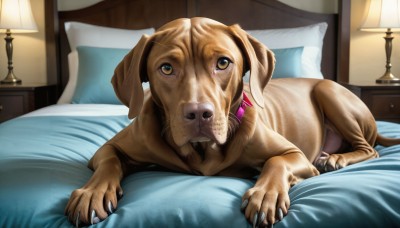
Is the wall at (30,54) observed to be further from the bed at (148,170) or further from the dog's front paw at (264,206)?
the dog's front paw at (264,206)

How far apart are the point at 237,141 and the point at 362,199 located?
47 cm

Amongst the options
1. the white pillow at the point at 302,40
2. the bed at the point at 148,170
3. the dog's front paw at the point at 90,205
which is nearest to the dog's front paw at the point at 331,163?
the bed at the point at 148,170

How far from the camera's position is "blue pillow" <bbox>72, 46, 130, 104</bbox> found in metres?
3.24

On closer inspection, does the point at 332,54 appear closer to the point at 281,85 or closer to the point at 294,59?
the point at 294,59

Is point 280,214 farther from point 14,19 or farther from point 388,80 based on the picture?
point 14,19

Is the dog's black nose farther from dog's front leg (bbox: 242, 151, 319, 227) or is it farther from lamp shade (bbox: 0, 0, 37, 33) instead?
lamp shade (bbox: 0, 0, 37, 33)

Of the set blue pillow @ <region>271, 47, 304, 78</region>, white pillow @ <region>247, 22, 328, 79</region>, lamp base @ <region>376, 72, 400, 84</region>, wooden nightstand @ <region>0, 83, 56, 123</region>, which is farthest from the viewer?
lamp base @ <region>376, 72, 400, 84</region>

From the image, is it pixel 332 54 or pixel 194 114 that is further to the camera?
pixel 332 54

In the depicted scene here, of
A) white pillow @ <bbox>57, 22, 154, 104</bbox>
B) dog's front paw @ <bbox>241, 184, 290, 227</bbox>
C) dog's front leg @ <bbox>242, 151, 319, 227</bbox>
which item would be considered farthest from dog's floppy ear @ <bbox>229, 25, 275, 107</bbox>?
white pillow @ <bbox>57, 22, 154, 104</bbox>

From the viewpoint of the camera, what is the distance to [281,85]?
2303mm

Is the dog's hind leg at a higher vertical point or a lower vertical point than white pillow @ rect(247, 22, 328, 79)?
lower

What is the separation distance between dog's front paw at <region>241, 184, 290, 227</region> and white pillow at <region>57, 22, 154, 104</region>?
2.45 meters

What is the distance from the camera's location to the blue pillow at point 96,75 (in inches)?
128

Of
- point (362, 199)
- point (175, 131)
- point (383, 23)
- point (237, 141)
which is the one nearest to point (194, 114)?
point (175, 131)
